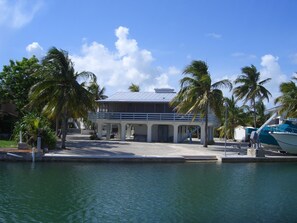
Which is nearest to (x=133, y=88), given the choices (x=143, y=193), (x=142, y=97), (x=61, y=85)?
(x=142, y=97)

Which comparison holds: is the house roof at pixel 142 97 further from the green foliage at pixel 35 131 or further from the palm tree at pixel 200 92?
the green foliage at pixel 35 131

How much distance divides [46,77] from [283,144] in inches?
824

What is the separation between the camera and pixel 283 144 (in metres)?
31.8

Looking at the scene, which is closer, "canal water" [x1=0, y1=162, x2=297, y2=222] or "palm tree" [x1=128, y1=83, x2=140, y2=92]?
"canal water" [x1=0, y1=162, x2=297, y2=222]

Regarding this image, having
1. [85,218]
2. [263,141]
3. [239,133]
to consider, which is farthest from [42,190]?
[239,133]

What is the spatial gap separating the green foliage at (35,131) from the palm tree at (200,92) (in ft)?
44.2

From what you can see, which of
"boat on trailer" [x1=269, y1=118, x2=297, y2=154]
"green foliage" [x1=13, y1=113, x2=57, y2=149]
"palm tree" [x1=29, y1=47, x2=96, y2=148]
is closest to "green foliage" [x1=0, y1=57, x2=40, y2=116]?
"palm tree" [x1=29, y1=47, x2=96, y2=148]

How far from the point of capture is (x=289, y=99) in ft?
122

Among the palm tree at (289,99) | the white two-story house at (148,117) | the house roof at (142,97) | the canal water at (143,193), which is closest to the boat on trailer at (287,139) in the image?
the palm tree at (289,99)

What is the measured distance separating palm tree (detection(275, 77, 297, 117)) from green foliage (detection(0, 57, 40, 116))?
26732mm

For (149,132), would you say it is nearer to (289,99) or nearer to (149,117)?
(149,117)

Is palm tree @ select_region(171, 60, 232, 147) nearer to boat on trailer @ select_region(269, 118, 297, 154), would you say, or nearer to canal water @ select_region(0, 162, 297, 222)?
boat on trailer @ select_region(269, 118, 297, 154)

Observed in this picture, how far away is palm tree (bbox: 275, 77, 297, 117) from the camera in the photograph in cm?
3723

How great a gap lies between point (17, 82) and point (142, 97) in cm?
1469
